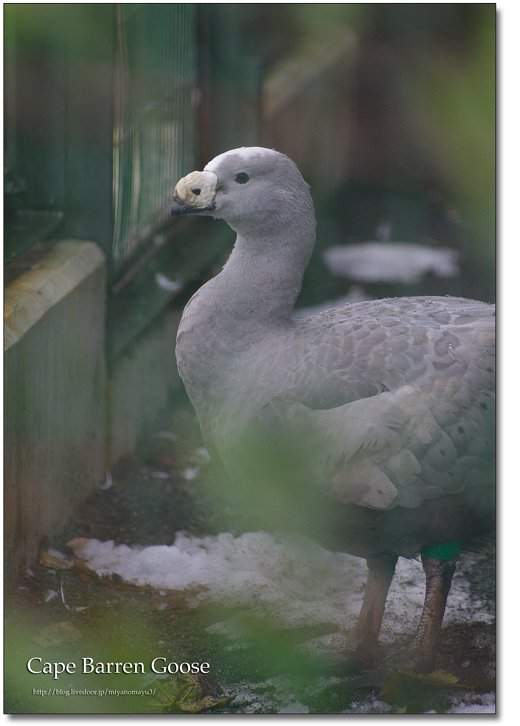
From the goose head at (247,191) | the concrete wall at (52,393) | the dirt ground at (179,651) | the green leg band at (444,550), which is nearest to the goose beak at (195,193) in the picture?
the goose head at (247,191)

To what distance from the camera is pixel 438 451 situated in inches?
84.9

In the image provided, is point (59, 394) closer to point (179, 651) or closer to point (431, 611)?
point (179, 651)

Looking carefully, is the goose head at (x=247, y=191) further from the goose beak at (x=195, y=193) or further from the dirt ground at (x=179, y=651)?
the dirt ground at (x=179, y=651)

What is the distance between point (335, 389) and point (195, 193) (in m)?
0.68

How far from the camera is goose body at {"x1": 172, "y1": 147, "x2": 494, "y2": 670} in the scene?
2.15m

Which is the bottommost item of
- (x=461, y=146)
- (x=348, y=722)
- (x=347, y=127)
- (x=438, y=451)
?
(x=348, y=722)

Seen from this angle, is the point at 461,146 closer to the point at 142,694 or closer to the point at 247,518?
the point at 142,694

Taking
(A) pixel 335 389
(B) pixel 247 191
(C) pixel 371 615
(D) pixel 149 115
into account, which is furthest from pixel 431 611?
(D) pixel 149 115

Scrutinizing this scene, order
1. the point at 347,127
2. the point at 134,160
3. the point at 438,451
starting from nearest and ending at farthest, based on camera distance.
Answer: the point at 438,451, the point at 134,160, the point at 347,127

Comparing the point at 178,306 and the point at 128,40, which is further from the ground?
the point at 128,40

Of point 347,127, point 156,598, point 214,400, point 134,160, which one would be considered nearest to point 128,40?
point 134,160

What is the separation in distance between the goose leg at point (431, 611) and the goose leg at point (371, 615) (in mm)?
136

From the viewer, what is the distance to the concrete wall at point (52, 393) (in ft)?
8.62

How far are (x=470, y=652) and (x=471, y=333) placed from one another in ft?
3.52
